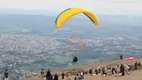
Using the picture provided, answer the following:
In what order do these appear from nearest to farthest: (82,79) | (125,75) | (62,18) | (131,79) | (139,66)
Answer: (62,18), (131,79), (125,75), (82,79), (139,66)

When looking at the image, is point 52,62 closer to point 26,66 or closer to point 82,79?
point 26,66

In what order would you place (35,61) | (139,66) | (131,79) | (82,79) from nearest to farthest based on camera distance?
(131,79) → (82,79) → (139,66) → (35,61)

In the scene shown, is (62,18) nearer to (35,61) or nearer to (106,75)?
(106,75)

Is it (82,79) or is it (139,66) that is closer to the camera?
(82,79)

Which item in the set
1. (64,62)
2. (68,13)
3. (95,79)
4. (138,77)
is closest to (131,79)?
(138,77)

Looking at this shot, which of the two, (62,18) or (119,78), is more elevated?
(62,18)

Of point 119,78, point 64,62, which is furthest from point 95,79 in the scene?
point 64,62

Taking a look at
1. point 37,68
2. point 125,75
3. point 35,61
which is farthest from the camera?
point 35,61

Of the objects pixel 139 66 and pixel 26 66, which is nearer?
pixel 139 66

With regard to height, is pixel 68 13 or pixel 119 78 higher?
pixel 68 13
